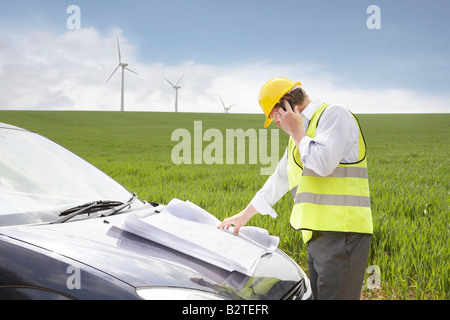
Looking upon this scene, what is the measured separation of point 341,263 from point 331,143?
725 mm

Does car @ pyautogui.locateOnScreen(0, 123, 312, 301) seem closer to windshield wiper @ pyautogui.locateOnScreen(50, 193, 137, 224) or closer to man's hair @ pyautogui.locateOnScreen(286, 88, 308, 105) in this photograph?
windshield wiper @ pyautogui.locateOnScreen(50, 193, 137, 224)

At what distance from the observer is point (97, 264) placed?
175 cm

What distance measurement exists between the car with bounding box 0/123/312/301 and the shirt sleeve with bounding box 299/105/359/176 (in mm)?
698

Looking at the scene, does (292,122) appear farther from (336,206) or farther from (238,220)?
(238,220)

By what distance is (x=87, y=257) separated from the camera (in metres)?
1.80

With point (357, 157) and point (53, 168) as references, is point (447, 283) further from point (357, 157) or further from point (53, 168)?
point (53, 168)

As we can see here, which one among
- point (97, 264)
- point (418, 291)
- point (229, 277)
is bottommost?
point (418, 291)

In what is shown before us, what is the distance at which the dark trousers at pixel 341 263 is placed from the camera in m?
2.29

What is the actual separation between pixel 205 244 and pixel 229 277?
312 mm

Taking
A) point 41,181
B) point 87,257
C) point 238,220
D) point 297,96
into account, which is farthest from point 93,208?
point 297,96

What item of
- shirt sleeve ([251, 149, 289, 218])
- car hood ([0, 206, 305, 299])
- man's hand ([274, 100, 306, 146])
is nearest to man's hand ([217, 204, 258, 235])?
shirt sleeve ([251, 149, 289, 218])

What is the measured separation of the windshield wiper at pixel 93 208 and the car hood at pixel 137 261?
0.31 feet

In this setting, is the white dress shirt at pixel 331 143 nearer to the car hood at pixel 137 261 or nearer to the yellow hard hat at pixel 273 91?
the yellow hard hat at pixel 273 91
